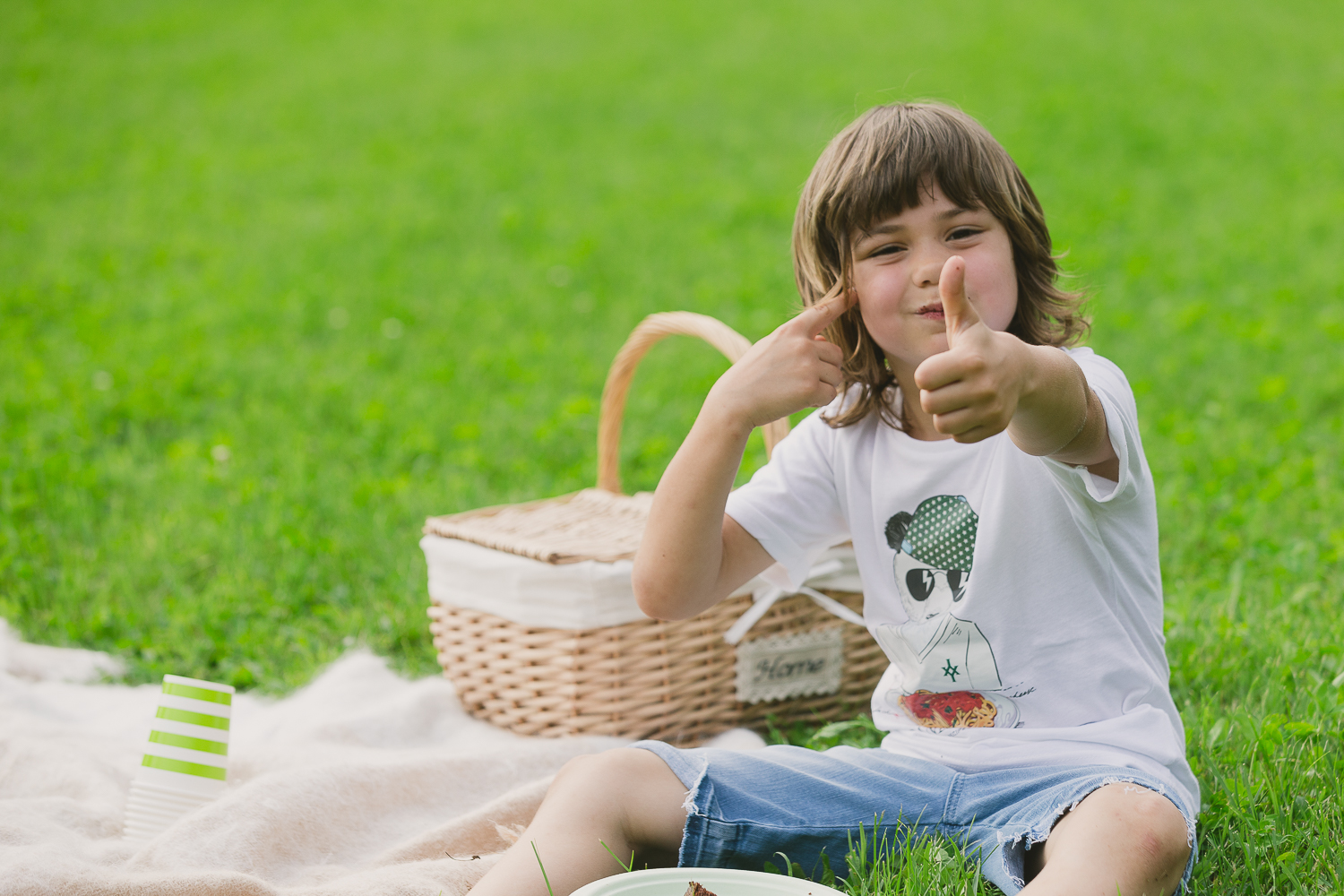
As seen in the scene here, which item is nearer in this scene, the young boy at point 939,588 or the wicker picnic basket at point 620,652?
the young boy at point 939,588

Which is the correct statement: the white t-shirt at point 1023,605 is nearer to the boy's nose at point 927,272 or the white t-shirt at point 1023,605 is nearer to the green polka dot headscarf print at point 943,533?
the green polka dot headscarf print at point 943,533

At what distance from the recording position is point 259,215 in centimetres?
616

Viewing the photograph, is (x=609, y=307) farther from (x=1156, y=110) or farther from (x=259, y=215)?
(x=1156, y=110)

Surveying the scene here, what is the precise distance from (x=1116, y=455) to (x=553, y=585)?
3.56ft

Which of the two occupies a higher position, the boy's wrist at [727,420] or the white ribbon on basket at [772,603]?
the boy's wrist at [727,420]

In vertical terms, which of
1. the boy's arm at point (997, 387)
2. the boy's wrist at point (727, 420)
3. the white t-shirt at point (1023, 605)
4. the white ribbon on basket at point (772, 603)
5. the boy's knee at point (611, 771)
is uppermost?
the boy's arm at point (997, 387)

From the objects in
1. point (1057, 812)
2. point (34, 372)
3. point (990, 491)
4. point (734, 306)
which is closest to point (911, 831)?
point (1057, 812)

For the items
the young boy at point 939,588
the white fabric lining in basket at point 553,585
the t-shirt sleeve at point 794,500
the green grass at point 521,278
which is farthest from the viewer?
the green grass at point 521,278

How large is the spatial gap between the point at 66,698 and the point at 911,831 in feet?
6.26

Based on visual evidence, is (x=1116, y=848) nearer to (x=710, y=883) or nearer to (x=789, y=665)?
(x=710, y=883)

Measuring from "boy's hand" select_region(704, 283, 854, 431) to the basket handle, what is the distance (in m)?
0.48

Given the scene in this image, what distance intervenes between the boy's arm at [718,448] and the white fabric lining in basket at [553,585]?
370 millimetres

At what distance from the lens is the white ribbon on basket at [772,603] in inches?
83.9

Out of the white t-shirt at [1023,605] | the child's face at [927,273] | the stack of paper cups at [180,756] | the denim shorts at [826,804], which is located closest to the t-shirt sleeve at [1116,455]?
the white t-shirt at [1023,605]
